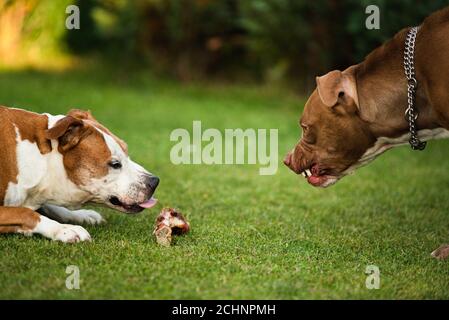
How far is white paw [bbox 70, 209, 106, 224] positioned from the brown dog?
176cm

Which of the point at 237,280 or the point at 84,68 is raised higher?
the point at 84,68

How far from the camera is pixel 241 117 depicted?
1131 cm

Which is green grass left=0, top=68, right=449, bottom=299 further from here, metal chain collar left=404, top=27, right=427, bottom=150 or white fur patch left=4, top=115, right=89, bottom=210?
metal chain collar left=404, top=27, right=427, bottom=150

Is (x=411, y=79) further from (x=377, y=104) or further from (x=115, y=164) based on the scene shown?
(x=115, y=164)

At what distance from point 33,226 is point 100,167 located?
615mm

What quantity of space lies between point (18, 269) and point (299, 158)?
2.23 m

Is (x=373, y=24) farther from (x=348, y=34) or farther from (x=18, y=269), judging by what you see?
(x=18, y=269)

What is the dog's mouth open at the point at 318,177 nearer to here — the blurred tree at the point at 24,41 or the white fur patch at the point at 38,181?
the white fur patch at the point at 38,181

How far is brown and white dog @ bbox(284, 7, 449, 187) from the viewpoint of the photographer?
182 inches

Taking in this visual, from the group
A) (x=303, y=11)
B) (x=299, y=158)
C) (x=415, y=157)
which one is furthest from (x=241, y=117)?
(x=299, y=158)

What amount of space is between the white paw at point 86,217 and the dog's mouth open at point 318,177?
5.44ft
